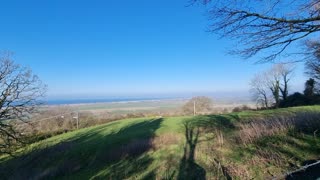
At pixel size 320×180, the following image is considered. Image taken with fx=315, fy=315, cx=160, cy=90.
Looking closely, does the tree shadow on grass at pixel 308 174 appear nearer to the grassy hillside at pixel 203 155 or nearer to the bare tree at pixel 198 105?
the grassy hillside at pixel 203 155

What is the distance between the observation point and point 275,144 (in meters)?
9.71

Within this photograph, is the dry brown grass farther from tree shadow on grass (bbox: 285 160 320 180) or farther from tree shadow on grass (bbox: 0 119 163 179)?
tree shadow on grass (bbox: 0 119 163 179)

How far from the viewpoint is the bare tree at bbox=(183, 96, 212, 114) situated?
122ft

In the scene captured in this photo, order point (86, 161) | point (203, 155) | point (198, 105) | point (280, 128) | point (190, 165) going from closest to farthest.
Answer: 1. point (190, 165)
2. point (203, 155)
3. point (280, 128)
4. point (86, 161)
5. point (198, 105)

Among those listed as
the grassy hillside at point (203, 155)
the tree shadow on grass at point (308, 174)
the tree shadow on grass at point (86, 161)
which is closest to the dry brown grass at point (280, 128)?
the grassy hillside at point (203, 155)

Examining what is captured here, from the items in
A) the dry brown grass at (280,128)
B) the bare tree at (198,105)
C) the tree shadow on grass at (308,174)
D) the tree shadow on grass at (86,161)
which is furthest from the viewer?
the bare tree at (198,105)

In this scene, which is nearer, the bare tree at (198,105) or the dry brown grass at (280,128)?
the dry brown grass at (280,128)

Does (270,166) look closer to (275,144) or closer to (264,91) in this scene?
(275,144)

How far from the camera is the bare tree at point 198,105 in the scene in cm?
3722

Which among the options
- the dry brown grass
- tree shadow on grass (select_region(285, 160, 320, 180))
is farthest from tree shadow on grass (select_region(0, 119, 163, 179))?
tree shadow on grass (select_region(285, 160, 320, 180))

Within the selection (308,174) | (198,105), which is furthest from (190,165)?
(198,105)

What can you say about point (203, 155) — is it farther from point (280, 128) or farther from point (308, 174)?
point (308, 174)

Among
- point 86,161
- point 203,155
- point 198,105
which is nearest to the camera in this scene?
point 203,155

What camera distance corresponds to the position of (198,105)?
3759cm
